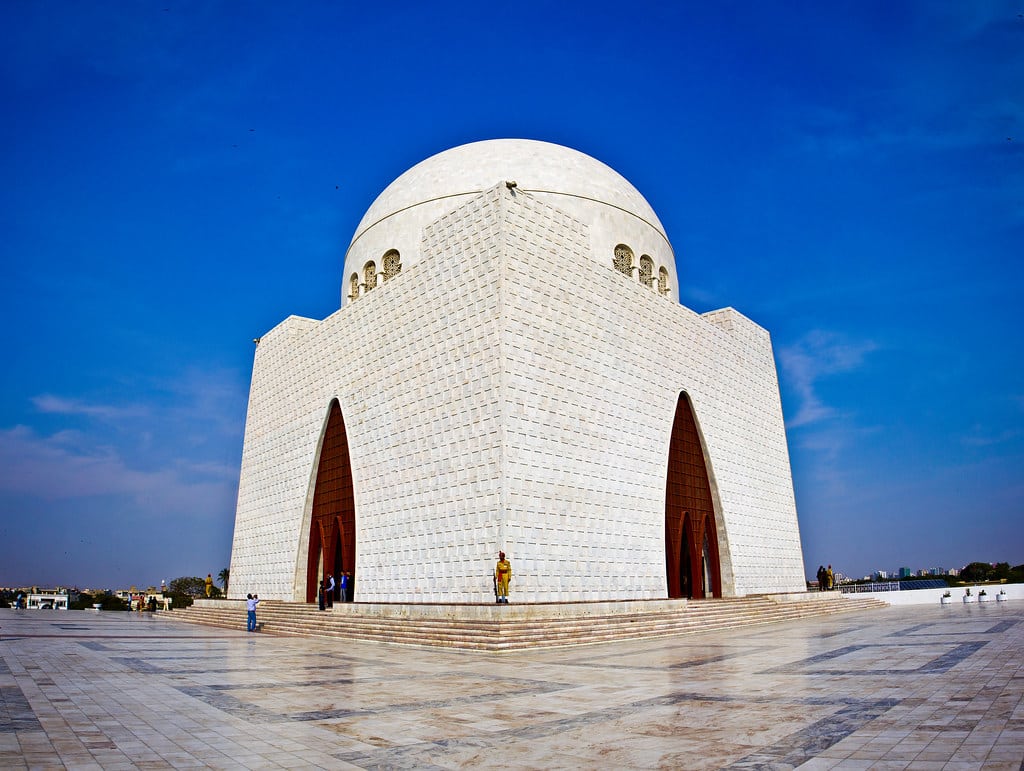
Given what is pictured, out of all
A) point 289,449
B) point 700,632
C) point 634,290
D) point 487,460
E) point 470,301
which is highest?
point 634,290

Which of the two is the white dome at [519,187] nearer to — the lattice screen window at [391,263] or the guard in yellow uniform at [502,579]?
the lattice screen window at [391,263]

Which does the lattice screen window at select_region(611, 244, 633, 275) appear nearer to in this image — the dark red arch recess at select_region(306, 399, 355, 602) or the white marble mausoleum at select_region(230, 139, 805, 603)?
the white marble mausoleum at select_region(230, 139, 805, 603)

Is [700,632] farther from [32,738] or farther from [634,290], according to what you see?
[32,738]

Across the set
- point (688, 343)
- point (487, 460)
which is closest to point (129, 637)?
point (487, 460)

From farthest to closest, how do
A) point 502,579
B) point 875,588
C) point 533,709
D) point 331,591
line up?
point 875,588 → point 331,591 → point 502,579 → point 533,709

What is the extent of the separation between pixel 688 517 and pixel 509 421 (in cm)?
630

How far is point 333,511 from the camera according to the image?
1592cm

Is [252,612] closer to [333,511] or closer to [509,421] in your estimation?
[333,511]

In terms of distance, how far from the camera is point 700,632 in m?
11.5

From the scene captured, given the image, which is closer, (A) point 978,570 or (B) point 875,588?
(B) point 875,588

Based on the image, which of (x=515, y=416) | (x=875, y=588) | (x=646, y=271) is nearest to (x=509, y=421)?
(x=515, y=416)

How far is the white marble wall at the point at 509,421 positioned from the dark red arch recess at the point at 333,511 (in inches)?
11.9

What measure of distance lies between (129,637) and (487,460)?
606 centimetres

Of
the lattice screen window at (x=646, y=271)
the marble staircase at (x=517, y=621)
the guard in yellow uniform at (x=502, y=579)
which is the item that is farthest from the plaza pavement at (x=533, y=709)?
the lattice screen window at (x=646, y=271)
